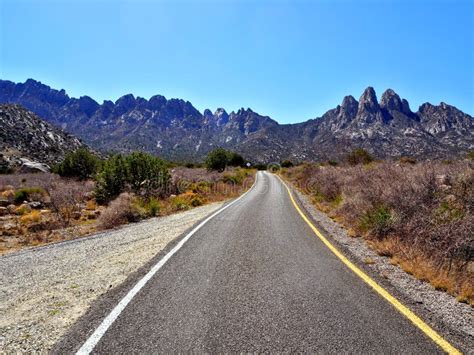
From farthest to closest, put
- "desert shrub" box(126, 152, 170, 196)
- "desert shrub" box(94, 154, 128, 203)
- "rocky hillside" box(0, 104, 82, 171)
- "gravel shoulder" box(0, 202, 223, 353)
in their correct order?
"rocky hillside" box(0, 104, 82, 171), "desert shrub" box(126, 152, 170, 196), "desert shrub" box(94, 154, 128, 203), "gravel shoulder" box(0, 202, 223, 353)

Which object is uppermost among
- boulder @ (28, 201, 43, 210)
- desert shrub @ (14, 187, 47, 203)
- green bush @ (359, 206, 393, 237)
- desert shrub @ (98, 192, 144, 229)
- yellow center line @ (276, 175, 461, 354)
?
green bush @ (359, 206, 393, 237)

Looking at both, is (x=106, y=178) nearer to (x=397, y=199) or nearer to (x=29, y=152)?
(x=397, y=199)

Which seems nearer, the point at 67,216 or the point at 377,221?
the point at 377,221

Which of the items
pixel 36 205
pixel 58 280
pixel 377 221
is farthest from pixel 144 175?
pixel 377 221

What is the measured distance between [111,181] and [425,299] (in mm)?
20684

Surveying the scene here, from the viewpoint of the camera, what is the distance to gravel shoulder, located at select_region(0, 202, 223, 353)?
141 inches

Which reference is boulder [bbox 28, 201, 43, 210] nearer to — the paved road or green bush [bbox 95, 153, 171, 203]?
green bush [bbox 95, 153, 171, 203]

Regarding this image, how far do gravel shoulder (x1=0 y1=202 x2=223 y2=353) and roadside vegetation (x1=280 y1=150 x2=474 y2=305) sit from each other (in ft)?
16.9

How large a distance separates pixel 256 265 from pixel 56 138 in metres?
75.6

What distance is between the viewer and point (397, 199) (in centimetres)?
802

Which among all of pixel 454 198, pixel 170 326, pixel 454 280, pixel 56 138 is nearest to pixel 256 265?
pixel 170 326

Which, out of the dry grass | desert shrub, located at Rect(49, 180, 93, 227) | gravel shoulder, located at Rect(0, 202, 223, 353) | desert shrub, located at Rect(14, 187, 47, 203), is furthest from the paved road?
desert shrub, located at Rect(14, 187, 47, 203)

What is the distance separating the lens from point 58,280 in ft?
17.8

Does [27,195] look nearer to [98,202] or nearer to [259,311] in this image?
[98,202]
